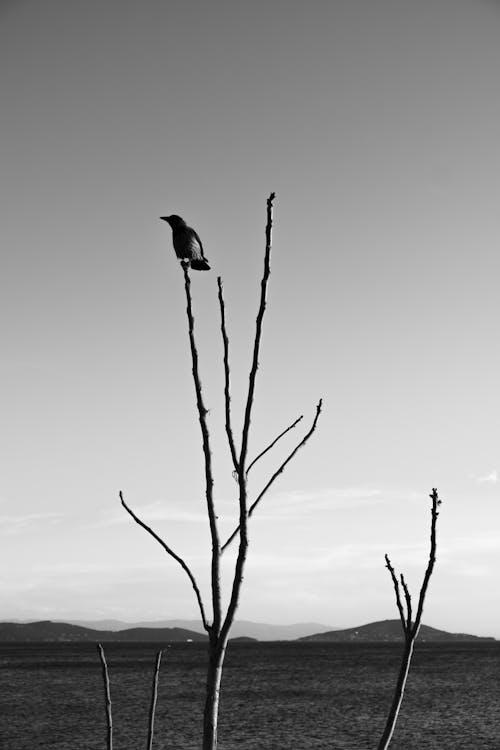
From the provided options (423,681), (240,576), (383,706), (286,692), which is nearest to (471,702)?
(383,706)

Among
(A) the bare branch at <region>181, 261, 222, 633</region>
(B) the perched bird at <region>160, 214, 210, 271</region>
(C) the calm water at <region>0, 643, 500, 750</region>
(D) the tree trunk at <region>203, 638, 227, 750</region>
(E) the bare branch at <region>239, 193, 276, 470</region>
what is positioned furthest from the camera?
(C) the calm water at <region>0, 643, 500, 750</region>

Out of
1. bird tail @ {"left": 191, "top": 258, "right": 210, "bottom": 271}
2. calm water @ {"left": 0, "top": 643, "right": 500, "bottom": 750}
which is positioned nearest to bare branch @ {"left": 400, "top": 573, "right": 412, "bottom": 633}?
bird tail @ {"left": 191, "top": 258, "right": 210, "bottom": 271}

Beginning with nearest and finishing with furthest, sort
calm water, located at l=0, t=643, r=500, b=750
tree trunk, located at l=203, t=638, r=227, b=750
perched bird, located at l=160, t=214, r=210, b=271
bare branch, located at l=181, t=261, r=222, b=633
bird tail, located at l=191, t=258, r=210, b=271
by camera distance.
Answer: tree trunk, located at l=203, t=638, r=227, b=750, bare branch, located at l=181, t=261, r=222, b=633, perched bird, located at l=160, t=214, r=210, b=271, bird tail, located at l=191, t=258, r=210, b=271, calm water, located at l=0, t=643, r=500, b=750

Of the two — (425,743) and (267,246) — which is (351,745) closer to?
(425,743)

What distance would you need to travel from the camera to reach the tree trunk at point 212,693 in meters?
2.34

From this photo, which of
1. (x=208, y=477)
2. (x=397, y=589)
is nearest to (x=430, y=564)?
(x=397, y=589)

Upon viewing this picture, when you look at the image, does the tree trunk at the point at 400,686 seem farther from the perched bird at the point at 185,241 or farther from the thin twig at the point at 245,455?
the perched bird at the point at 185,241

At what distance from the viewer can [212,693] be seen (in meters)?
2.39

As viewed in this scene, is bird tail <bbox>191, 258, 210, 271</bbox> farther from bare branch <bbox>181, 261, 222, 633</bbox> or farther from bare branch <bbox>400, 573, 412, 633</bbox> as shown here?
bare branch <bbox>400, 573, 412, 633</bbox>

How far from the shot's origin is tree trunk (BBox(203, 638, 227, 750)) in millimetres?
2342

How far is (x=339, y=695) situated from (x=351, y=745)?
1503 inches

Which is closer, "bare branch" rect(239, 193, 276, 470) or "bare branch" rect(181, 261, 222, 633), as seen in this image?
"bare branch" rect(181, 261, 222, 633)

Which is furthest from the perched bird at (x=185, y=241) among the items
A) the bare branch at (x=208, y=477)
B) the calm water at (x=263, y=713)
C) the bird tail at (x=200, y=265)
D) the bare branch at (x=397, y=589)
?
the calm water at (x=263, y=713)

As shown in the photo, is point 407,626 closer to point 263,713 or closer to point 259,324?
point 259,324
